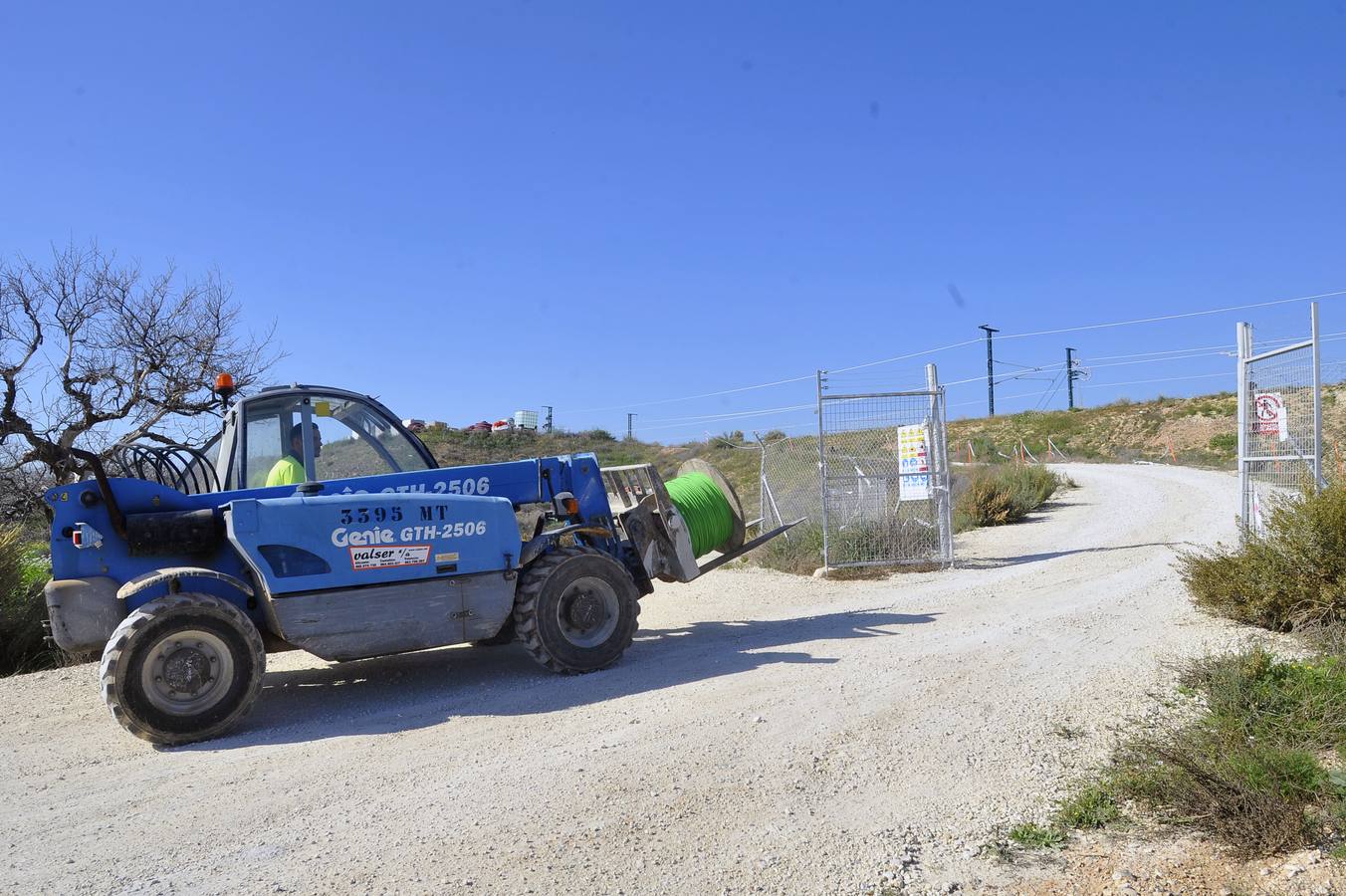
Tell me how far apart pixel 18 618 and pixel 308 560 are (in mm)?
5455

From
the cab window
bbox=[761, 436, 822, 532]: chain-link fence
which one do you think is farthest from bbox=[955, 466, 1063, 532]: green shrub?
the cab window

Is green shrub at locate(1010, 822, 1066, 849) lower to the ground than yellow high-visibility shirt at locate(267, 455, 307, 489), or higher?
lower

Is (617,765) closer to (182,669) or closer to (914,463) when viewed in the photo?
(182,669)

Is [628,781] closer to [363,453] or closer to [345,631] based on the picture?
[345,631]

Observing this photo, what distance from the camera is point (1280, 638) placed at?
7957mm

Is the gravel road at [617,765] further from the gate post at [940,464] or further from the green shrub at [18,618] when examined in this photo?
the gate post at [940,464]

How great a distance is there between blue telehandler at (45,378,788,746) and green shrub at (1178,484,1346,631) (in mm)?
5346

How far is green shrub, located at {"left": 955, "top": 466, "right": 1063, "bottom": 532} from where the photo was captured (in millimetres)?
18922

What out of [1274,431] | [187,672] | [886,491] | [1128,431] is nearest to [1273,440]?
[1274,431]

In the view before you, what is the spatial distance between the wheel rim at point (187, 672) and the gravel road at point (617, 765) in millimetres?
316

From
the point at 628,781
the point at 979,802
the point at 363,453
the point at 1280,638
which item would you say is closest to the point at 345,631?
the point at 363,453

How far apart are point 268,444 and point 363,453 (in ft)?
2.35

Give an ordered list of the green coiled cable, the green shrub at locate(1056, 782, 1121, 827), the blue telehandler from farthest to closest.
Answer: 1. the green coiled cable
2. the blue telehandler
3. the green shrub at locate(1056, 782, 1121, 827)

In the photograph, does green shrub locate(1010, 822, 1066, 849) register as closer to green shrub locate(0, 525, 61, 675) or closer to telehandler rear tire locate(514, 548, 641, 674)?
telehandler rear tire locate(514, 548, 641, 674)
